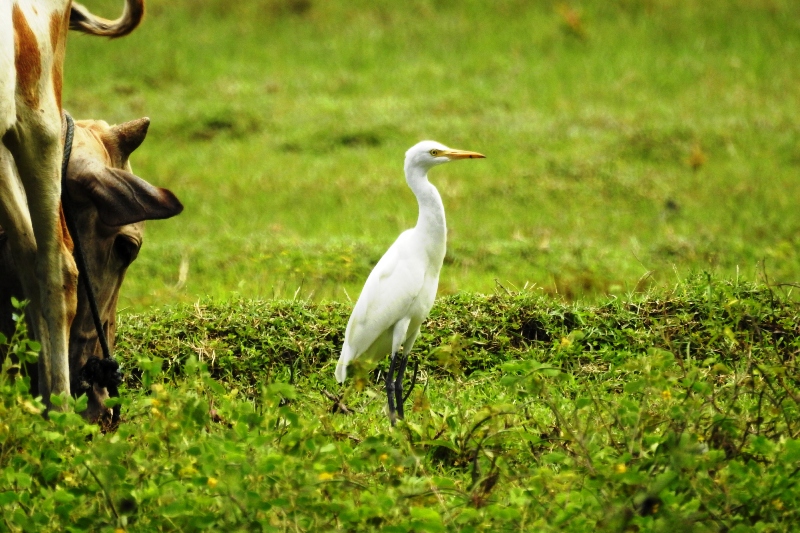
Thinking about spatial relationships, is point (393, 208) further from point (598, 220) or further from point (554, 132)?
point (554, 132)

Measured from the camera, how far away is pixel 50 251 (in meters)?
4.50

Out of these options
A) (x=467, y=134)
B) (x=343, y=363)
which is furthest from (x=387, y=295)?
(x=467, y=134)

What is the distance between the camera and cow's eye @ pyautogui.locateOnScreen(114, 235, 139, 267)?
15.9ft

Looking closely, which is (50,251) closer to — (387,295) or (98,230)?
(98,230)

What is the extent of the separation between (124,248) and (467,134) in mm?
7723

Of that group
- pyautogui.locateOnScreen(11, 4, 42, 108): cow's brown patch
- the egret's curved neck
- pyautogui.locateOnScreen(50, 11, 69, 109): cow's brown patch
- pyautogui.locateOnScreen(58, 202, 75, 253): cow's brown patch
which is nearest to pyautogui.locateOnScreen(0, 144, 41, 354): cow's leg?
pyautogui.locateOnScreen(58, 202, 75, 253): cow's brown patch

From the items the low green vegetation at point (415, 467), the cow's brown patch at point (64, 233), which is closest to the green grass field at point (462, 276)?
the low green vegetation at point (415, 467)

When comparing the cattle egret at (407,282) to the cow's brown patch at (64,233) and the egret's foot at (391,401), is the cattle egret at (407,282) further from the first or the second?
the cow's brown patch at (64,233)

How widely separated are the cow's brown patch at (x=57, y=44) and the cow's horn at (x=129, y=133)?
0.49 meters

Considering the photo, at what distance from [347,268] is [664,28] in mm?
9619

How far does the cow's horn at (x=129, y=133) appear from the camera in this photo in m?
5.05

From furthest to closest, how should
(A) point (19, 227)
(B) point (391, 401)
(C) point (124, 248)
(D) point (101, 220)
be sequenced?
(B) point (391, 401) < (C) point (124, 248) < (D) point (101, 220) < (A) point (19, 227)

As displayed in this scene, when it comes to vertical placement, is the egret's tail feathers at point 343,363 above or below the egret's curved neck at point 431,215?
below

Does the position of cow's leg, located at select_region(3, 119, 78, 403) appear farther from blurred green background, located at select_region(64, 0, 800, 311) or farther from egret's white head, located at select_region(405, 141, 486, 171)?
blurred green background, located at select_region(64, 0, 800, 311)
